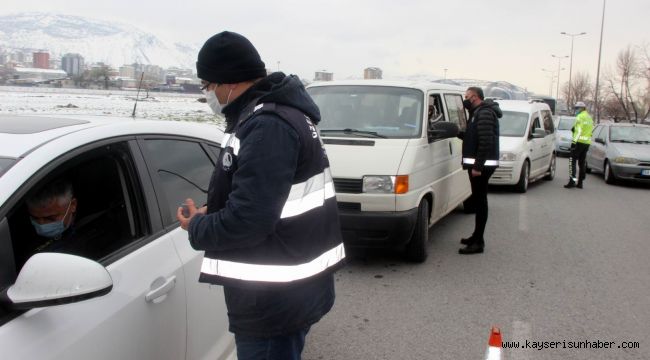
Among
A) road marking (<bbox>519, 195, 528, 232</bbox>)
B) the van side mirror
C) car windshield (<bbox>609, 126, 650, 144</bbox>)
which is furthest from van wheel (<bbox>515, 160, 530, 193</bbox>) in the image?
the van side mirror

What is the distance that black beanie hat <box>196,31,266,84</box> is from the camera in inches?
80.9

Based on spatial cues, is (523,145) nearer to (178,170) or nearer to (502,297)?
(502,297)

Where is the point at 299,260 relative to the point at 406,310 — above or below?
above

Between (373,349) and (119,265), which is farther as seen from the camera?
(373,349)

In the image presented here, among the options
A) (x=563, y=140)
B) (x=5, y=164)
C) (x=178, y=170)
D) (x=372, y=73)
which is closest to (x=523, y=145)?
(x=372, y=73)

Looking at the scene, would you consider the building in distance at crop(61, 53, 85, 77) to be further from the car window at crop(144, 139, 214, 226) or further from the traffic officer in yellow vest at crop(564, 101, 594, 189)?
the traffic officer in yellow vest at crop(564, 101, 594, 189)

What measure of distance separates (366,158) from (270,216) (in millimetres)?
3927

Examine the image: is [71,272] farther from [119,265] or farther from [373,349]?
[373,349]

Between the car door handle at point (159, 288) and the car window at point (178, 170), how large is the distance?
0.33 metres

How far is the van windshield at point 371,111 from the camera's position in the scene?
250 inches

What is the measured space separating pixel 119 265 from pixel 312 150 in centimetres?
84

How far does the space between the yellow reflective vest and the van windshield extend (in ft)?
24.7

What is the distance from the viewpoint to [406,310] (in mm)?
4797

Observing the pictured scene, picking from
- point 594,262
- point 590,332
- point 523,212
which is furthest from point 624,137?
point 590,332
